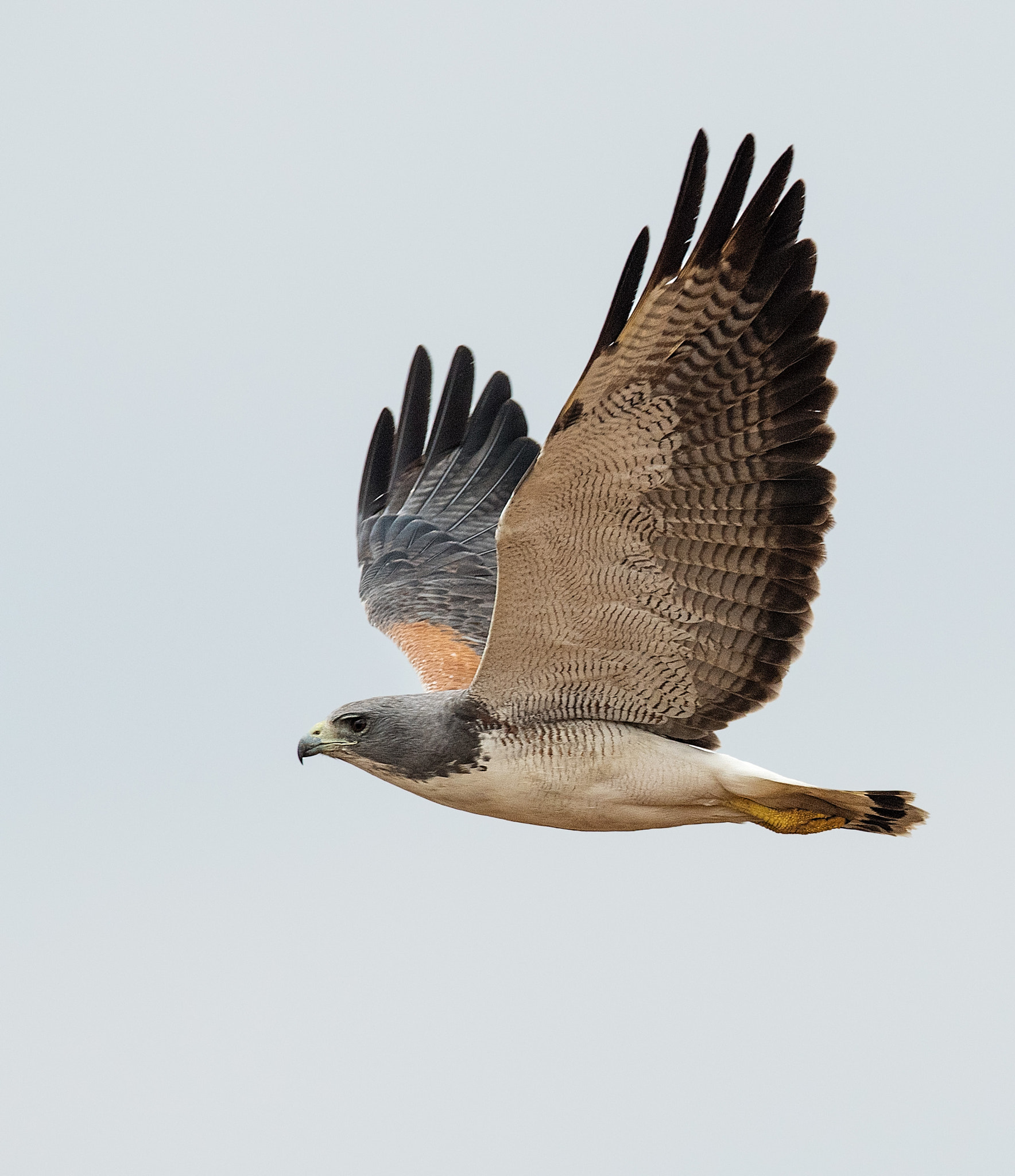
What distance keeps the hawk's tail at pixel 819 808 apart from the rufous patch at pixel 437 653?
232 cm

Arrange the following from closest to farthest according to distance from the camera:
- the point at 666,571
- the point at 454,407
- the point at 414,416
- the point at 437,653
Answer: the point at 666,571
the point at 437,653
the point at 454,407
the point at 414,416

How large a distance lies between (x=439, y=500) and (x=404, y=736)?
3.77m

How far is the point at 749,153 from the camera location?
8234 mm

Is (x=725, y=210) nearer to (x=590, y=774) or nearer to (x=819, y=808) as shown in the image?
(x=590, y=774)

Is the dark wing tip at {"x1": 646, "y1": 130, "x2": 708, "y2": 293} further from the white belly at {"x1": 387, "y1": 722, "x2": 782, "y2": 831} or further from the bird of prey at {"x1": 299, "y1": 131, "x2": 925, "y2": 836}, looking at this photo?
the white belly at {"x1": 387, "y1": 722, "x2": 782, "y2": 831}

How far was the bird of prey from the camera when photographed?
8.42 metres

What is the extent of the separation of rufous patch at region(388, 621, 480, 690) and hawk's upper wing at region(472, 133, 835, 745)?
1960 millimetres

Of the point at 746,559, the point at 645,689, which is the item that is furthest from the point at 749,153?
the point at 645,689

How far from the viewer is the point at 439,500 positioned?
13.3m

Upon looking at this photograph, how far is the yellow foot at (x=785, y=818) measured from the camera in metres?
9.91

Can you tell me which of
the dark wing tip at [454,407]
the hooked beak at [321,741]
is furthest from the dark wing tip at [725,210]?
the dark wing tip at [454,407]

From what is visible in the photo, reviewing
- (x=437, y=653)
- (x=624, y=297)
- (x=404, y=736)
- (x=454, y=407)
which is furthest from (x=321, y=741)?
(x=454, y=407)

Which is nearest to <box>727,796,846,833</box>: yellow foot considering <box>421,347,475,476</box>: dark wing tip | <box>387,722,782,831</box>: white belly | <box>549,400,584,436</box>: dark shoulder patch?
<box>387,722,782,831</box>: white belly

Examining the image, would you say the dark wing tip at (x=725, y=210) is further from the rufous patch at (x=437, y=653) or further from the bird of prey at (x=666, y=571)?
the rufous patch at (x=437, y=653)
